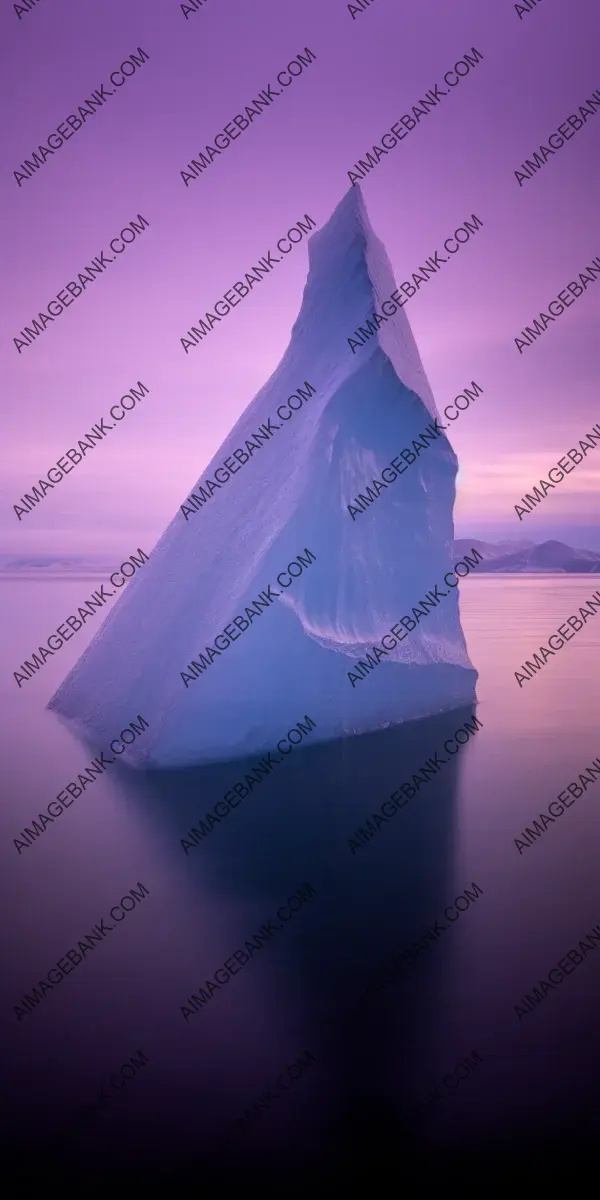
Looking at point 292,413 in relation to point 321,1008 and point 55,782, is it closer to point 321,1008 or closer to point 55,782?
point 55,782

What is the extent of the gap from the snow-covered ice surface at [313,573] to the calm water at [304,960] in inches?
28.3

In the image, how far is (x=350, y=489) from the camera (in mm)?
7309

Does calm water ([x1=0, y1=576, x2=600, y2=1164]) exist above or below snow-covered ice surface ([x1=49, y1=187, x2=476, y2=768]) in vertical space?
below

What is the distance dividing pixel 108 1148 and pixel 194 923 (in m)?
1.53

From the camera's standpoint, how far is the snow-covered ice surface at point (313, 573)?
641 cm

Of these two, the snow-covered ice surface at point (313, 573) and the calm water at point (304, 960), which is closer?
the calm water at point (304, 960)

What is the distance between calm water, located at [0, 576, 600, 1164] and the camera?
2436mm

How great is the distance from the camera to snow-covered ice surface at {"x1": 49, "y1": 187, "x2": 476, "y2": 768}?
21.0ft

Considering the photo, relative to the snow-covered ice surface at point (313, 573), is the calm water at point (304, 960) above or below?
below

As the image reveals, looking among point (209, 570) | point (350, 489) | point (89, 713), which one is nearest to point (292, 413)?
point (350, 489)

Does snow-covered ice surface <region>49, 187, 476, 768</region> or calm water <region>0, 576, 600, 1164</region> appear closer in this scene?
calm water <region>0, 576, 600, 1164</region>

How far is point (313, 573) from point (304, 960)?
4.09m

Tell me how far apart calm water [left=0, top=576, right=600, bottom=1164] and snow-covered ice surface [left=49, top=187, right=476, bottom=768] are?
2.36 feet

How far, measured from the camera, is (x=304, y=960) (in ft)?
11.3
